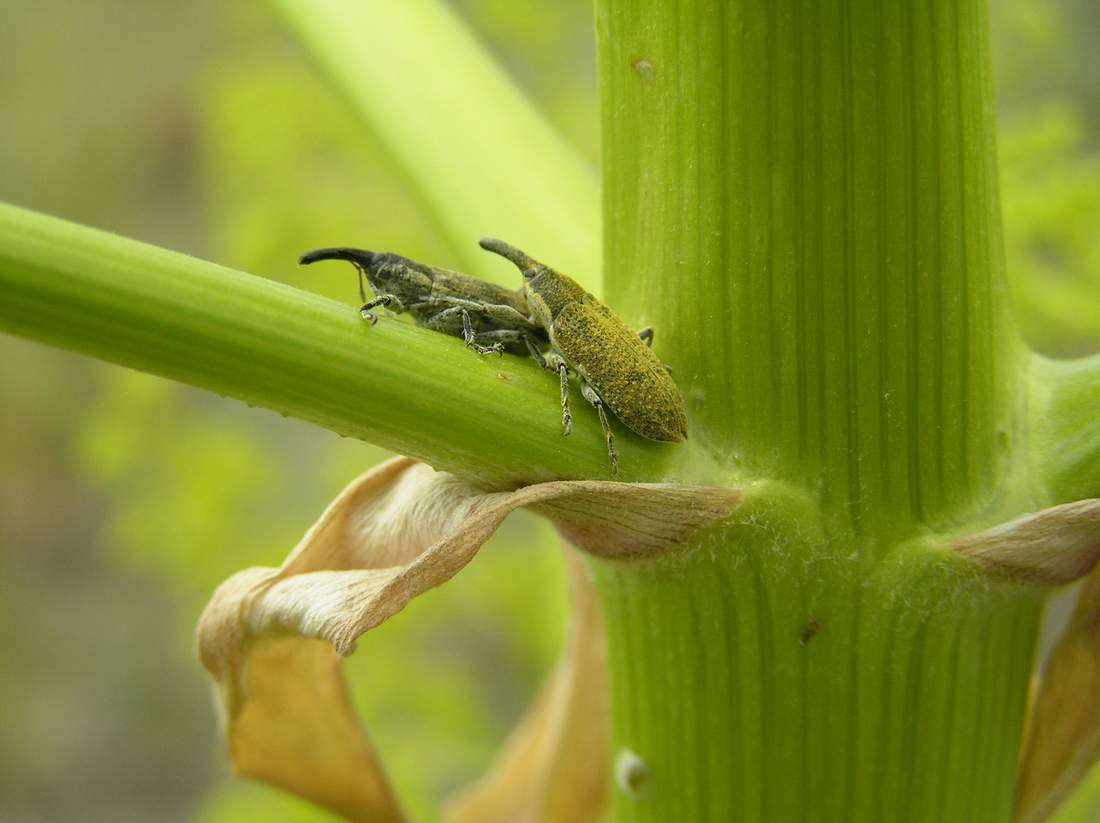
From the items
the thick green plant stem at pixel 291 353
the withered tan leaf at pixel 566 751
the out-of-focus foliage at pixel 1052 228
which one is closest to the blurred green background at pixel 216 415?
the out-of-focus foliage at pixel 1052 228

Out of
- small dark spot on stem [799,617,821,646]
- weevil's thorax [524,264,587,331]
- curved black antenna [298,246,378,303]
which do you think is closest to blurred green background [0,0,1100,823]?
curved black antenna [298,246,378,303]

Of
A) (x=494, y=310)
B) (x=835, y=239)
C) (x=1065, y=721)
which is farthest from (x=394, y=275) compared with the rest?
(x=1065, y=721)

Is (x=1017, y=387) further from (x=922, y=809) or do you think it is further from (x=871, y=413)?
(x=922, y=809)

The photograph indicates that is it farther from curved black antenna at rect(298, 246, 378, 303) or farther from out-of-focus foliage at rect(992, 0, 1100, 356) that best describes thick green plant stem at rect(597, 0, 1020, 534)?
out-of-focus foliage at rect(992, 0, 1100, 356)

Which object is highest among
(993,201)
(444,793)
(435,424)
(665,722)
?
(993,201)

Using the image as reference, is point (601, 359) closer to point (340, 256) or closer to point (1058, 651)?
point (340, 256)

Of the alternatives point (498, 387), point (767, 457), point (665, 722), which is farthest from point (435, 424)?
point (665, 722)

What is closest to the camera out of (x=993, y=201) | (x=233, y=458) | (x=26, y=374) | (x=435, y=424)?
(x=435, y=424)
